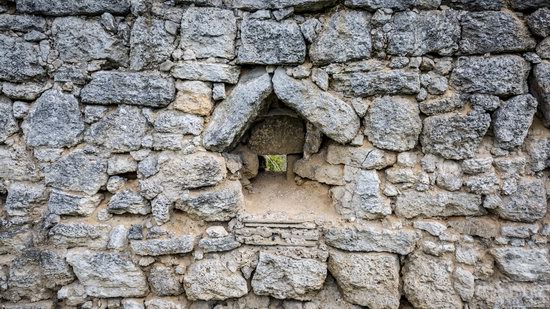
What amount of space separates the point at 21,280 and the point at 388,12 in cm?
294

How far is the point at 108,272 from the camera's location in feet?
7.88

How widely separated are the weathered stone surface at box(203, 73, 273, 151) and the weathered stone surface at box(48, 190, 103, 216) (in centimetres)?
87

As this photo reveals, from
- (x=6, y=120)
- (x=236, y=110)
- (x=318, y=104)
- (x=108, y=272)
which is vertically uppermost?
(x=318, y=104)

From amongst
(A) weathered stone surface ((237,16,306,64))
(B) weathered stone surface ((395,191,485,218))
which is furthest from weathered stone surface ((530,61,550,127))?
(A) weathered stone surface ((237,16,306,64))

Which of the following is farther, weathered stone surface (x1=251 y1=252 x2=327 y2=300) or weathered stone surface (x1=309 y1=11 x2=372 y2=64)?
weathered stone surface (x1=251 y1=252 x2=327 y2=300)

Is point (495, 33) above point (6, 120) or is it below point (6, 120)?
above

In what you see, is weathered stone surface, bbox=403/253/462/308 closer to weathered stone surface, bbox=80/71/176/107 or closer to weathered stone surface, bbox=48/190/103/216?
weathered stone surface, bbox=80/71/176/107

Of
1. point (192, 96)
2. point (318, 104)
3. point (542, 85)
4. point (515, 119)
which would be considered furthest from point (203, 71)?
point (542, 85)

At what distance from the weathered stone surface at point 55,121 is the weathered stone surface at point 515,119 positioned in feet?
8.57

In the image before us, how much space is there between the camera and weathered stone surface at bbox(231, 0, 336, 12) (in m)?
2.22

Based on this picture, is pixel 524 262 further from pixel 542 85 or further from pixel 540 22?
pixel 540 22

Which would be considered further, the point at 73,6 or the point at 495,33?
the point at 73,6

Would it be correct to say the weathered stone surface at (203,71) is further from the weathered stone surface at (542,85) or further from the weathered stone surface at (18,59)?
the weathered stone surface at (542,85)

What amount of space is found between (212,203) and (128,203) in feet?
1.82
